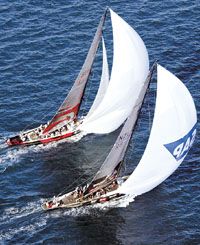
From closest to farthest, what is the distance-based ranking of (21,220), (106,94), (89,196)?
1. (21,220)
2. (89,196)
3. (106,94)

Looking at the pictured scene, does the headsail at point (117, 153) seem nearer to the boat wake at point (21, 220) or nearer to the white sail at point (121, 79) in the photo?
the white sail at point (121, 79)

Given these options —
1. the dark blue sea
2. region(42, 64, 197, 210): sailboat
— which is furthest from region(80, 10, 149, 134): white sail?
region(42, 64, 197, 210): sailboat

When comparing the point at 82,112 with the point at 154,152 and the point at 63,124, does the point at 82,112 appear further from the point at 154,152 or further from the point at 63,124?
the point at 154,152

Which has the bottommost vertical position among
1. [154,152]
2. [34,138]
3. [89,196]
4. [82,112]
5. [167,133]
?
[89,196]

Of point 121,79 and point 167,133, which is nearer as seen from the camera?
point 167,133

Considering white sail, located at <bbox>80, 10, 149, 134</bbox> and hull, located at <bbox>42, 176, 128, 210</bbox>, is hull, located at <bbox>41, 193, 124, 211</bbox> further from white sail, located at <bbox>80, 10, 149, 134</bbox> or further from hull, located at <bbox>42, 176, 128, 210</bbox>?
white sail, located at <bbox>80, 10, 149, 134</bbox>

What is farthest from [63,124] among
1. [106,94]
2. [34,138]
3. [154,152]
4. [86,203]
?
[154,152]

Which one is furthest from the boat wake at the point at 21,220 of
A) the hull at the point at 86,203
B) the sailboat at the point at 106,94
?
the sailboat at the point at 106,94
